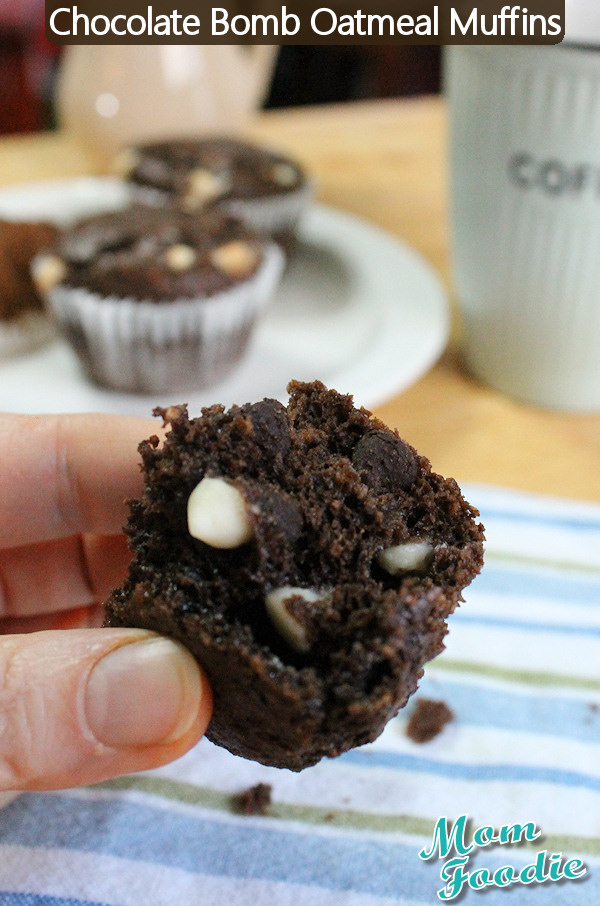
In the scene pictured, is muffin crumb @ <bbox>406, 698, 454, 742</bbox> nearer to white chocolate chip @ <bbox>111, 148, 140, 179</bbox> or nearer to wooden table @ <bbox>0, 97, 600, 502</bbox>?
wooden table @ <bbox>0, 97, 600, 502</bbox>

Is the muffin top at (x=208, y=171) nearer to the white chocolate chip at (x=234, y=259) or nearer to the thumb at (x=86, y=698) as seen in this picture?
the white chocolate chip at (x=234, y=259)

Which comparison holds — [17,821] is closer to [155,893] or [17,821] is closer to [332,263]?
[155,893]

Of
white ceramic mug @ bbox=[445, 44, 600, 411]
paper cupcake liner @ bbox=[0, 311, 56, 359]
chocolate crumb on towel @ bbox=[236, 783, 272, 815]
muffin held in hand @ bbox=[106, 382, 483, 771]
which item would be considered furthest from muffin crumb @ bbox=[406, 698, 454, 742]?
paper cupcake liner @ bbox=[0, 311, 56, 359]

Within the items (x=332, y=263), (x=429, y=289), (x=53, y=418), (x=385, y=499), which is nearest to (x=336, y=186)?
(x=332, y=263)

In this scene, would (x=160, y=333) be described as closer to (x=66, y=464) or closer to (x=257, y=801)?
(x=66, y=464)

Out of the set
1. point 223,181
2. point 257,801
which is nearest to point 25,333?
point 223,181
